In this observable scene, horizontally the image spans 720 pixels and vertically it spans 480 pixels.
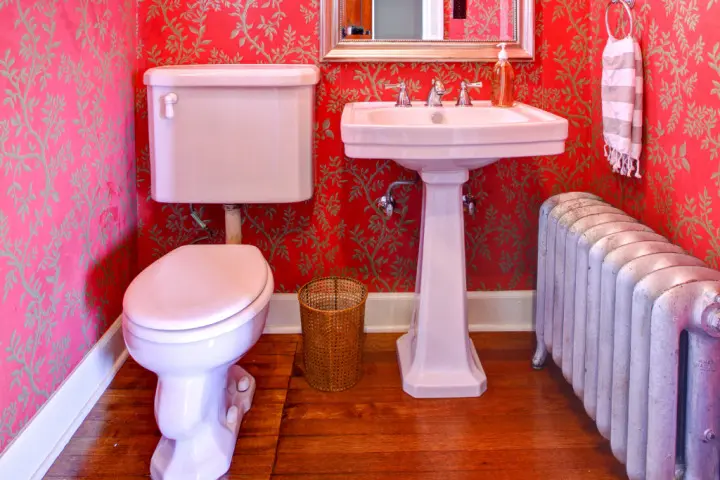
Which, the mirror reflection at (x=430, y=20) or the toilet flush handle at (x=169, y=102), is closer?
the toilet flush handle at (x=169, y=102)

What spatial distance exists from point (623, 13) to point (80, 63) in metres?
1.47

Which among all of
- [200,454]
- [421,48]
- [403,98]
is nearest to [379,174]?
[403,98]

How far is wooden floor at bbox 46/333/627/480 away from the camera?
57.9 inches

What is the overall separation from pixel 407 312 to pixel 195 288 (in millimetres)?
927

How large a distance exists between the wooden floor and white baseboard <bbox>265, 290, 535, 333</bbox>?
0.81ft

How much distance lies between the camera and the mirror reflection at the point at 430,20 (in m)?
1.95

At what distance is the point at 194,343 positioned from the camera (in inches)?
51.2

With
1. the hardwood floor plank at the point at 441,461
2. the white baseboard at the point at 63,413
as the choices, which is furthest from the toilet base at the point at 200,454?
the white baseboard at the point at 63,413

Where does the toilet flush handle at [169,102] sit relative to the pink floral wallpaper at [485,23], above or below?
below

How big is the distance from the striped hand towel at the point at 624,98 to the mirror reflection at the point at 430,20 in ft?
1.25

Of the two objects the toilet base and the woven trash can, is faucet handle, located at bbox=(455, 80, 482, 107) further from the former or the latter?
the toilet base

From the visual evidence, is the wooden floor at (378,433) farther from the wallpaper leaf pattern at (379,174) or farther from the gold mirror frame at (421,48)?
the gold mirror frame at (421,48)

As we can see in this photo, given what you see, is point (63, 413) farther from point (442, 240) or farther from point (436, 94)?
point (436, 94)

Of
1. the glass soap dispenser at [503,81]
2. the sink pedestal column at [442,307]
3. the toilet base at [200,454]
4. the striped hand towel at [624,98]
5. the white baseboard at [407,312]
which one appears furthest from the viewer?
the white baseboard at [407,312]
